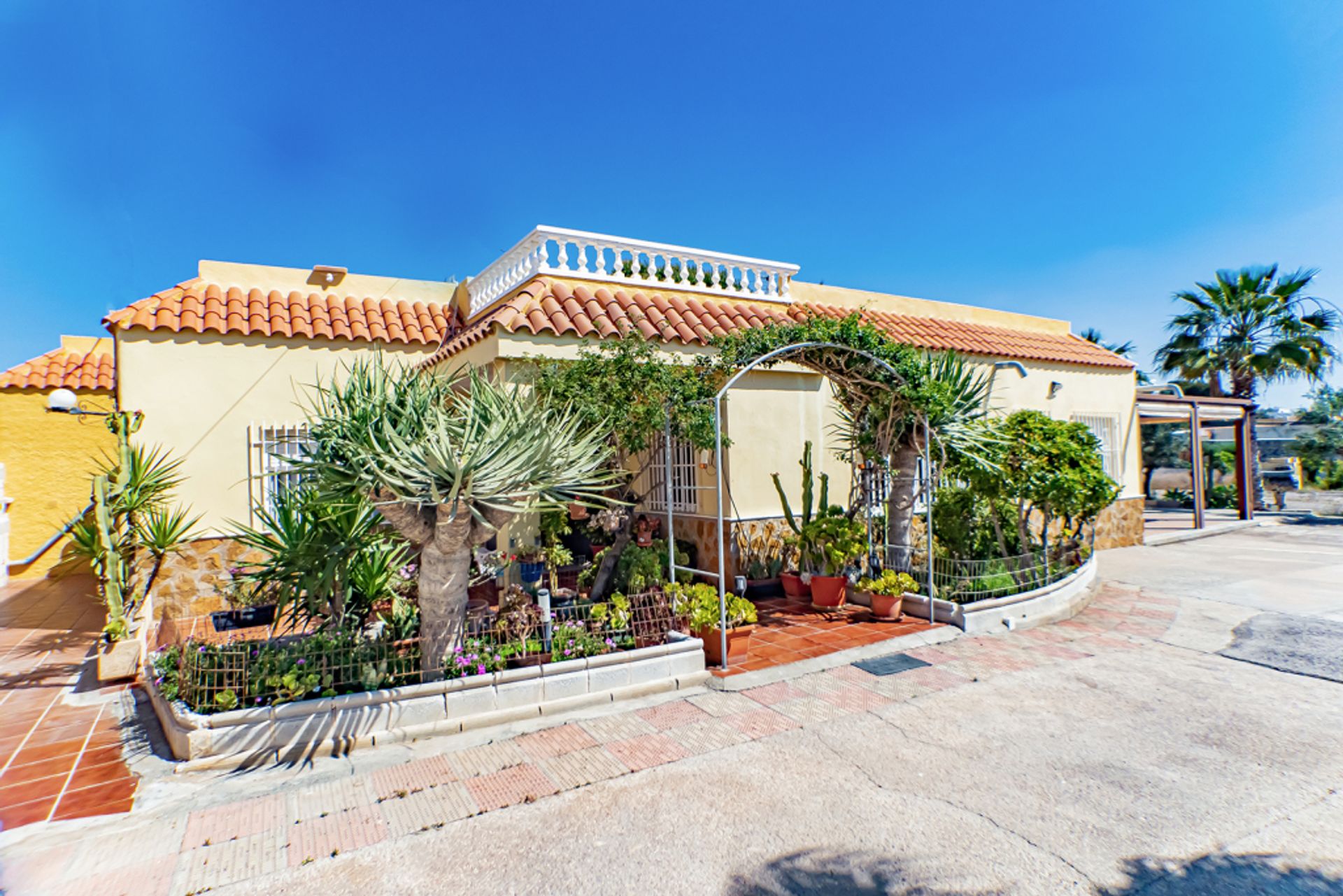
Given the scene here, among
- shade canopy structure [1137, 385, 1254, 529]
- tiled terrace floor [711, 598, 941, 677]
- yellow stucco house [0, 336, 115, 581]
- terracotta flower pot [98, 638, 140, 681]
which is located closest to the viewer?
terracotta flower pot [98, 638, 140, 681]

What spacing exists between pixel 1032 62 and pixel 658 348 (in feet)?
24.6

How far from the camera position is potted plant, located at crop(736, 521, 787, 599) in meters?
9.92

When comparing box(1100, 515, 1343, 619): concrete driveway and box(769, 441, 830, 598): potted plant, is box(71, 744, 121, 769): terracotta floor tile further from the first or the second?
box(1100, 515, 1343, 619): concrete driveway

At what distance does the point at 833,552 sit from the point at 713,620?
2951 mm

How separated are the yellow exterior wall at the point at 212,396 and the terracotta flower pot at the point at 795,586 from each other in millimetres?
6765

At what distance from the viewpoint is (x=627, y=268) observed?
1034cm

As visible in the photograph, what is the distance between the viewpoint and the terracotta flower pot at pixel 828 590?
29.4 ft

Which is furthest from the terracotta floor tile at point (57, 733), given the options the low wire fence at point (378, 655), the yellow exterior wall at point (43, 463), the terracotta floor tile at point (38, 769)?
the yellow exterior wall at point (43, 463)

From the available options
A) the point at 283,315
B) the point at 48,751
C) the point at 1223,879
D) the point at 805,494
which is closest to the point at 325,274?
the point at 283,315

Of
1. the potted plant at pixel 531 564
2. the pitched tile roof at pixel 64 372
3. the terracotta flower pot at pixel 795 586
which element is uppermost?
the pitched tile roof at pixel 64 372

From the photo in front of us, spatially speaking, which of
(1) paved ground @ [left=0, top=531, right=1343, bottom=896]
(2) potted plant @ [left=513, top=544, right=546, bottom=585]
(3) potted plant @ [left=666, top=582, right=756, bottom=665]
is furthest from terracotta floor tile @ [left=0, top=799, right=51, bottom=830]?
(3) potted plant @ [left=666, top=582, right=756, bottom=665]

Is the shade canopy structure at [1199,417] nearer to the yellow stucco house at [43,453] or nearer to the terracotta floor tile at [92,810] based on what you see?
the terracotta floor tile at [92,810]

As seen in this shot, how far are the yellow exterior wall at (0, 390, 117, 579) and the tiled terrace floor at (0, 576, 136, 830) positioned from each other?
5.22 metres

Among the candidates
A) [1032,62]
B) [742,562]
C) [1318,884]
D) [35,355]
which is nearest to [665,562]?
[742,562]
